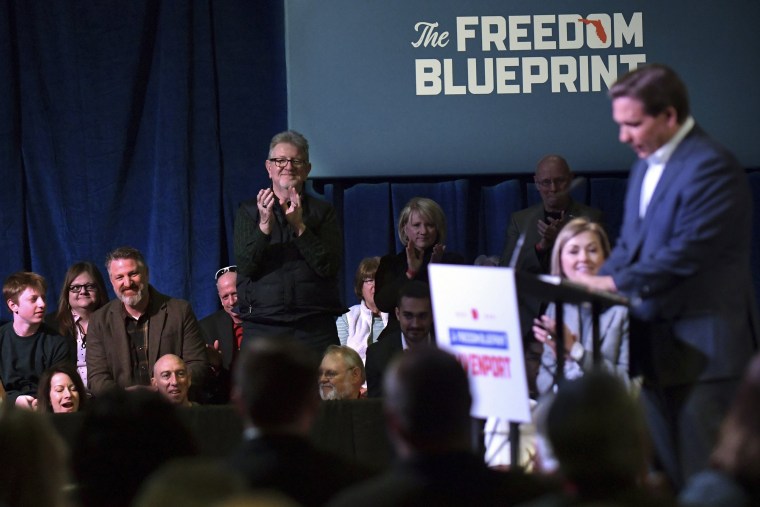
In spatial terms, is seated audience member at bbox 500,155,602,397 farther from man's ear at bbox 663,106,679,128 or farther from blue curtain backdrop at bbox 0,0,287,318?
man's ear at bbox 663,106,679,128

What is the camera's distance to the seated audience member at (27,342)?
6.46 meters

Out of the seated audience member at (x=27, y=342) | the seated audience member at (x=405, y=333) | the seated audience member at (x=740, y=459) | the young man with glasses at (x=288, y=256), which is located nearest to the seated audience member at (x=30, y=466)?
the seated audience member at (x=740, y=459)

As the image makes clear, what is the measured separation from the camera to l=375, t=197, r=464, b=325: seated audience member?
20.6 feet

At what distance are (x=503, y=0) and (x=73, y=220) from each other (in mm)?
3101

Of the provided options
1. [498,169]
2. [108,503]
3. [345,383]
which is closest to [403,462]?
[108,503]

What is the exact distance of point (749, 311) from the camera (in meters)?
3.63

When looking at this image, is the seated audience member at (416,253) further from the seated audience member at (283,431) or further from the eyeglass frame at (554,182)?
the seated audience member at (283,431)

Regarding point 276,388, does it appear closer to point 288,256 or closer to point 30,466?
point 30,466

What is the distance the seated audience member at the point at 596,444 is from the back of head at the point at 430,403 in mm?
306

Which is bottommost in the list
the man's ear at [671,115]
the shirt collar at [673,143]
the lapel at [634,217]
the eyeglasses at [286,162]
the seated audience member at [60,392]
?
the seated audience member at [60,392]

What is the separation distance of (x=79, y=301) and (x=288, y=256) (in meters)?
1.55

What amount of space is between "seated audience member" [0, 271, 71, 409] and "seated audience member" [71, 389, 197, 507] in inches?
157

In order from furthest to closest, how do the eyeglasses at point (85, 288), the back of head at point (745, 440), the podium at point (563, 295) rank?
the eyeglasses at point (85, 288), the podium at point (563, 295), the back of head at point (745, 440)

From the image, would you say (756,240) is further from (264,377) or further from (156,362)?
(264,377)
